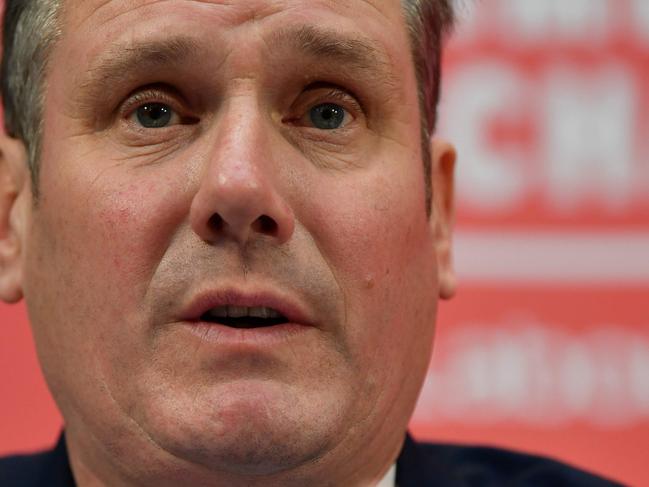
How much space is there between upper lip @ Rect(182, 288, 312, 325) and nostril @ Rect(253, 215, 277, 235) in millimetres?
74

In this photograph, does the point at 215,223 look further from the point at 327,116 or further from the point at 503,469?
the point at 503,469

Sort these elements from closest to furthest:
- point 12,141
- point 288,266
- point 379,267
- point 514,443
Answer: point 288,266, point 379,267, point 12,141, point 514,443

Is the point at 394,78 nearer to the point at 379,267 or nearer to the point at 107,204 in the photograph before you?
the point at 379,267

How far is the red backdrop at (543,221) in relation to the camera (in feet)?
8.05

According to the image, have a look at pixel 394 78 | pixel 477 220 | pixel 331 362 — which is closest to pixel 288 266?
pixel 331 362

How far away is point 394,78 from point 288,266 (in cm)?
36

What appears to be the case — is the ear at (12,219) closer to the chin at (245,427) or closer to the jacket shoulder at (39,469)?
the jacket shoulder at (39,469)

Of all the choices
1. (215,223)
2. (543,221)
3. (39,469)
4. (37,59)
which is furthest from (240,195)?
(543,221)

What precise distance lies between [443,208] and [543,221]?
2.08ft

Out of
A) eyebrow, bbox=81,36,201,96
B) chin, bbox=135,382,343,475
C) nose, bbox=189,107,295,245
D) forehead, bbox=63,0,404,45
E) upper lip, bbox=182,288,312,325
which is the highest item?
forehead, bbox=63,0,404,45

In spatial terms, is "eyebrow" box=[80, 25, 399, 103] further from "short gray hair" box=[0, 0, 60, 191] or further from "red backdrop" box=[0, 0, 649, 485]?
"red backdrop" box=[0, 0, 649, 485]

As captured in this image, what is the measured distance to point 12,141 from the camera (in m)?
1.81

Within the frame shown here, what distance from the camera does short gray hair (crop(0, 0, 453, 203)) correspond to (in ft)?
5.55

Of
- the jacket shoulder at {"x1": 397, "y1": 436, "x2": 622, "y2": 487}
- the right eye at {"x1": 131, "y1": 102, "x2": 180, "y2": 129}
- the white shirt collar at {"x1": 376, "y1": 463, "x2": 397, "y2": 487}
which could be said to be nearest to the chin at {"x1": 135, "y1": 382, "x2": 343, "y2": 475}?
the white shirt collar at {"x1": 376, "y1": 463, "x2": 397, "y2": 487}
